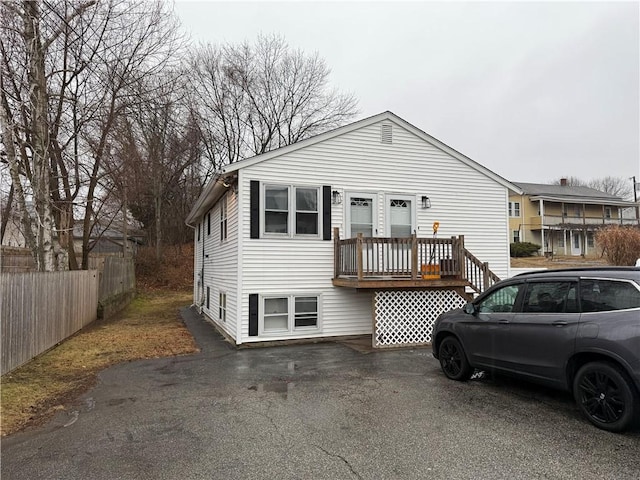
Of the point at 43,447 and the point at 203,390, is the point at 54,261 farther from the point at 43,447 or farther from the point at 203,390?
the point at 43,447

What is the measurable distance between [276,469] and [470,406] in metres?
2.74

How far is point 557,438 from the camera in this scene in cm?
403

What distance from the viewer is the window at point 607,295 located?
160 inches

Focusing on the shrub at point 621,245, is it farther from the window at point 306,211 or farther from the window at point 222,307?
the window at point 222,307

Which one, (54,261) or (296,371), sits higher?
(54,261)

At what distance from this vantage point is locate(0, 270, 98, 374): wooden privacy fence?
6.68 metres

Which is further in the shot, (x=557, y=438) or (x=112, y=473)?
(x=557, y=438)

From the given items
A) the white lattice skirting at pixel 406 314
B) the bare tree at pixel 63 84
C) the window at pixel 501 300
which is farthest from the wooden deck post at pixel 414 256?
the bare tree at pixel 63 84

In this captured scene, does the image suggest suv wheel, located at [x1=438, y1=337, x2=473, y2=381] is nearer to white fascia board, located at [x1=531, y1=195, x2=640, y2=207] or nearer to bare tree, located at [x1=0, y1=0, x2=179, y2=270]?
bare tree, located at [x1=0, y1=0, x2=179, y2=270]

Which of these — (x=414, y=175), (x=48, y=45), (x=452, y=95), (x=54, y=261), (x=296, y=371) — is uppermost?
(x=452, y=95)

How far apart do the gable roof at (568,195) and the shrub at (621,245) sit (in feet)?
48.3

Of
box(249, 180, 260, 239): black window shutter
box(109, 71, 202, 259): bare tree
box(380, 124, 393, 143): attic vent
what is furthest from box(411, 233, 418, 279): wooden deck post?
box(109, 71, 202, 259): bare tree

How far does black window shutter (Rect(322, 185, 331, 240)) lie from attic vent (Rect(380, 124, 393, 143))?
84.5 inches

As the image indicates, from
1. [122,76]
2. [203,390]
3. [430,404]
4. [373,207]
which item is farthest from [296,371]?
[122,76]
